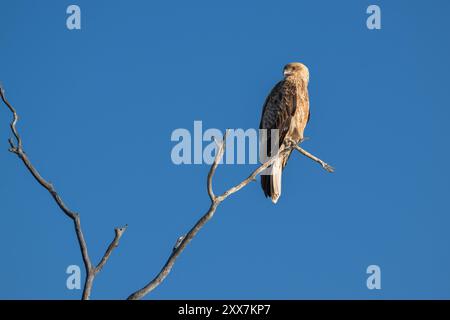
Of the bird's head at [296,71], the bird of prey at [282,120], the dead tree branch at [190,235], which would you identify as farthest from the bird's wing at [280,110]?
the dead tree branch at [190,235]

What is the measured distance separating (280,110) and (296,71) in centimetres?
116

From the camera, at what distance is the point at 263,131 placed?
13.0m

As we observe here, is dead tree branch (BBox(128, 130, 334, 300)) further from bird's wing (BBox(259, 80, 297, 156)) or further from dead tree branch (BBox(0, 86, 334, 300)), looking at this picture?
bird's wing (BBox(259, 80, 297, 156))

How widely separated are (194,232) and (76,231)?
3.86 feet

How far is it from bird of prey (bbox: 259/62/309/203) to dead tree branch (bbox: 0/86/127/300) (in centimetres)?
506

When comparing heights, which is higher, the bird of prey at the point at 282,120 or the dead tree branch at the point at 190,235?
the bird of prey at the point at 282,120

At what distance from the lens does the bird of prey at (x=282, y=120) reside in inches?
487

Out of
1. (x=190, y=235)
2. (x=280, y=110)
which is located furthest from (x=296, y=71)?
(x=190, y=235)

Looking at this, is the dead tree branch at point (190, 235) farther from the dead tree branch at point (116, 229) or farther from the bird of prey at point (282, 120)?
the bird of prey at point (282, 120)

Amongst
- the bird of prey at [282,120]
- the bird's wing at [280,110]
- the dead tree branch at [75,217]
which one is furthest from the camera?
the bird's wing at [280,110]

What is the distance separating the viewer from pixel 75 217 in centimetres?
757
